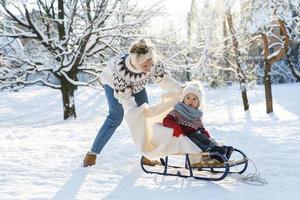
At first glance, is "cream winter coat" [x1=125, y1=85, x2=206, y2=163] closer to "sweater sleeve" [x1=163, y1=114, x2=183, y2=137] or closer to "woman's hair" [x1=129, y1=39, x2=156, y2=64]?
"sweater sleeve" [x1=163, y1=114, x2=183, y2=137]

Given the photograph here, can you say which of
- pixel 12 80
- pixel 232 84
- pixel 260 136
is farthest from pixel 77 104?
pixel 260 136

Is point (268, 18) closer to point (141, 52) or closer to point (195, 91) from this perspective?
point (195, 91)

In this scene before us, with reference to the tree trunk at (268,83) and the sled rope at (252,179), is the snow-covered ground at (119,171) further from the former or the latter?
the tree trunk at (268,83)

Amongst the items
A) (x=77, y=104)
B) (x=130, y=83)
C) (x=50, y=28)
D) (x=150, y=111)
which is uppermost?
(x=50, y=28)

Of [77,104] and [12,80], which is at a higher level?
[12,80]

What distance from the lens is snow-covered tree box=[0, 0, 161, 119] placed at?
503 inches

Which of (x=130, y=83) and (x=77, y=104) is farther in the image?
(x=77, y=104)

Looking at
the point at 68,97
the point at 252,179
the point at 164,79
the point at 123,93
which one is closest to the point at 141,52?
the point at 123,93

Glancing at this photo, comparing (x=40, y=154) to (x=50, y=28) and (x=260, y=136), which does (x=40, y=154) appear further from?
(x=50, y=28)

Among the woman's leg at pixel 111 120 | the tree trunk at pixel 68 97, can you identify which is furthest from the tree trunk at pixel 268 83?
the woman's leg at pixel 111 120

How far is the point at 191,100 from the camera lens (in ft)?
14.4

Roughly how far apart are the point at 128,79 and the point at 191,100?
656mm

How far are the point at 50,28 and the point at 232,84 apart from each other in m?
16.2

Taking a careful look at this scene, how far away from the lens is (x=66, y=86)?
13531 millimetres
